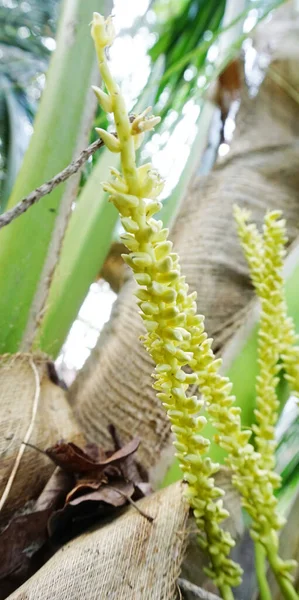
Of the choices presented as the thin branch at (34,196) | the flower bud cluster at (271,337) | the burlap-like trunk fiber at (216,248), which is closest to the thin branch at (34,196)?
the thin branch at (34,196)

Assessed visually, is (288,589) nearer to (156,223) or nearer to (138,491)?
(138,491)

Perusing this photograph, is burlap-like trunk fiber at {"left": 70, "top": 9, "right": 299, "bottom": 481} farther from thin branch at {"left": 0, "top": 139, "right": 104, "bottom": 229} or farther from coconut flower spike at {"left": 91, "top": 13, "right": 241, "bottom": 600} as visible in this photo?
thin branch at {"left": 0, "top": 139, "right": 104, "bottom": 229}

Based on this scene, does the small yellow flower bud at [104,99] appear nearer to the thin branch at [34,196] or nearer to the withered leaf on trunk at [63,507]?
the thin branch at [34,196]

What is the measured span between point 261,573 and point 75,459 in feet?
0.55

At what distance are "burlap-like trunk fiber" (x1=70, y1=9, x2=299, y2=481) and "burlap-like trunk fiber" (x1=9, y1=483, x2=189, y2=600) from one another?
0.50 feet

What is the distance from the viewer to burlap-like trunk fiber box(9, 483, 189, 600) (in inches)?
11.3

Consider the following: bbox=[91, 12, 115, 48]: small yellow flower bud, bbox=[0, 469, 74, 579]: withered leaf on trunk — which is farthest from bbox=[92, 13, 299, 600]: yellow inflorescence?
bbox=[0, 469, 74, 579]: withered leaf on trunk

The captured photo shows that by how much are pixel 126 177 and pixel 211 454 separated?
323 mm

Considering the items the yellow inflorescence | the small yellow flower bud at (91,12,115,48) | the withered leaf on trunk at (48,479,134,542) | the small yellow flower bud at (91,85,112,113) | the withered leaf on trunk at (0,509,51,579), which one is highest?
the small yellow flower bud at (91,12,115,48)

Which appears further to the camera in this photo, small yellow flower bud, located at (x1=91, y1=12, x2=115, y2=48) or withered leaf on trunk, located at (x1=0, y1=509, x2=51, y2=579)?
withered leaf on trunk, located at (x1=0, y1=509, x2=51, y2=579)

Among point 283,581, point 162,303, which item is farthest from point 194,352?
point 283,581

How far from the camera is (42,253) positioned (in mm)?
506

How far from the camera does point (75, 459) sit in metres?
0.37

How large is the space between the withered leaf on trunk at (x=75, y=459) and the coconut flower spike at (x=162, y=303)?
4.0 inches
